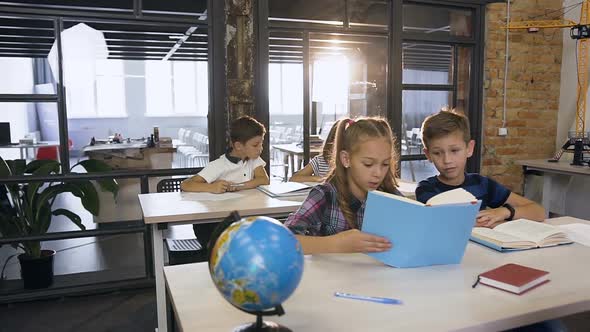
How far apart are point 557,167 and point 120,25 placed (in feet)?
10.5

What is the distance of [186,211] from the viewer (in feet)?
6.89

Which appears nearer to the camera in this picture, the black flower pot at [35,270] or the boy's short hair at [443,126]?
the boy's short hair at [443,126]

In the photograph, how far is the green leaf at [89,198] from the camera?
2870mm

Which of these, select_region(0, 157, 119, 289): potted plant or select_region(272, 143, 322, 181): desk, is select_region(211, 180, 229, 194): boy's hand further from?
select_region(272, 143, 322, 181): desk

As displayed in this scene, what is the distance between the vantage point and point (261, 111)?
3213 millimetres

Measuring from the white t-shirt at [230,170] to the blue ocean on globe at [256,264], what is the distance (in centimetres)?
197

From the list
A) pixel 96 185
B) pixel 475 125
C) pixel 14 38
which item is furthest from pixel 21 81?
pixel 475 125

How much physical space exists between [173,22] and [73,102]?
79 centimetres

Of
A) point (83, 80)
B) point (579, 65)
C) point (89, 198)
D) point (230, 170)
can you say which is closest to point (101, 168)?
point (89, 198)

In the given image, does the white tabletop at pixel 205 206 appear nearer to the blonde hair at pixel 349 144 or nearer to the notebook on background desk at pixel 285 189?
the notebook on background desk at pixel 285 189

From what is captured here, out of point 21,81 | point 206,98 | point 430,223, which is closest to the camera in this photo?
point 430,223

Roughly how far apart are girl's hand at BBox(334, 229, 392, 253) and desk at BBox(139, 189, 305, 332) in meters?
0.88

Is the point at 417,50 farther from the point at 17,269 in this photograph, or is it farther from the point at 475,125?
the point at 17,269

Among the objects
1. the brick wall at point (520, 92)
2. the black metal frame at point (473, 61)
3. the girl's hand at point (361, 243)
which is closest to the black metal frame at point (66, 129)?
the black metal frame at point (473, 61)
